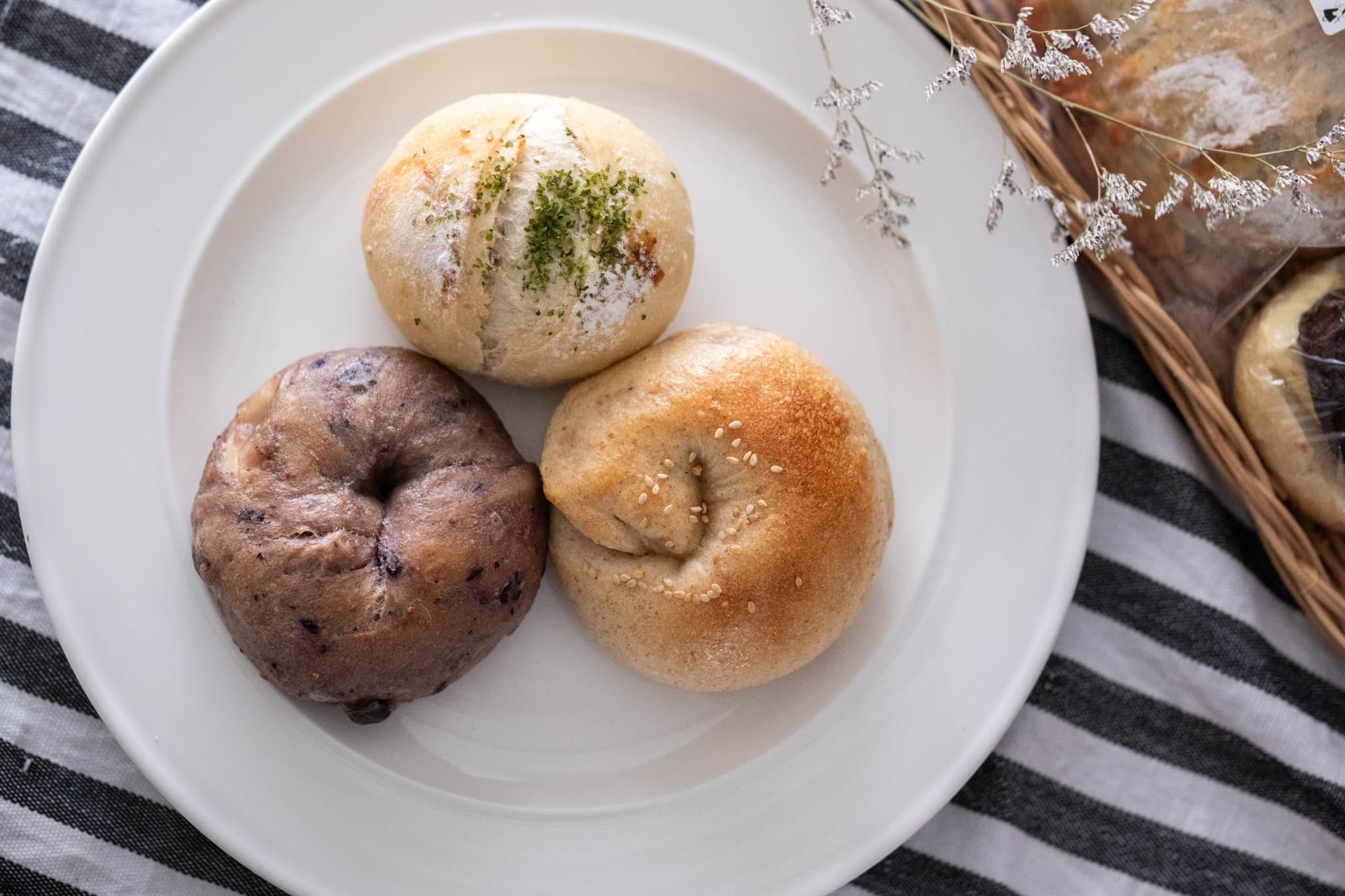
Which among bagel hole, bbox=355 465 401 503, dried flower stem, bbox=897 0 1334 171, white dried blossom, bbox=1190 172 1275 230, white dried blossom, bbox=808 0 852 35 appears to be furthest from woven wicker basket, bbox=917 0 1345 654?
bagel hole, bbox=355 465 401 503

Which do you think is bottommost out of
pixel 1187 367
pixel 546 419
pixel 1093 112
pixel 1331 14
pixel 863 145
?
pixel 546 419

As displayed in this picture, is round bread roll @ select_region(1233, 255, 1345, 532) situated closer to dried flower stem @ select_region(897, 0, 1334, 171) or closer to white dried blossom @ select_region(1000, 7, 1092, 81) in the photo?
dried flower stem @ select_region(897, 0, 1334, 171)

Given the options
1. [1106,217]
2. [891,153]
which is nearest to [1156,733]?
[1106,217]

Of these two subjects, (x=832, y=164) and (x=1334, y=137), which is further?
(x=832, y=164)

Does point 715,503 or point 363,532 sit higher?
point 715,503

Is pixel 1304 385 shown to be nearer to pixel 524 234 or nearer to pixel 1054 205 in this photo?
pixel 1054 205

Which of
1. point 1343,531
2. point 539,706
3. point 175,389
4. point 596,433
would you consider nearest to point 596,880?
point 539,706

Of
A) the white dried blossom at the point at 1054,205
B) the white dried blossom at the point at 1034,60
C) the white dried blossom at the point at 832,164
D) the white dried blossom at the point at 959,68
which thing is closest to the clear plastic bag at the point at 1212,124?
the white dried blossom at the point at 1054,205
